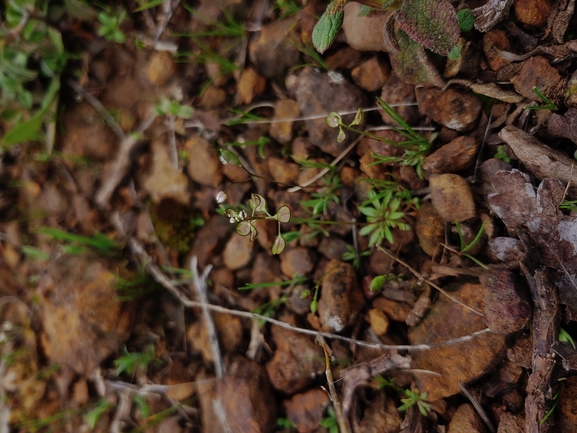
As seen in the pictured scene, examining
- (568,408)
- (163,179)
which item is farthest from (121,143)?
(568,408)

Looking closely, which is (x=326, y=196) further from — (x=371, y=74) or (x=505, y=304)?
(x=505, y=304)

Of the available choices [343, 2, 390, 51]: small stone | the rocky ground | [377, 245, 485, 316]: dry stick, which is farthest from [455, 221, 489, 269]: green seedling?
[343, 2, 390, 51]: small stone

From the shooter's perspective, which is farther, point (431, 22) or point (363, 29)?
point (363, 29)

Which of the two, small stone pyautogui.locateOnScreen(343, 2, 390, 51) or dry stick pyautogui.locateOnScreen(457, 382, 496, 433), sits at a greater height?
small stone pyautogui.locateOnScreen(343, 2, 390, 51)

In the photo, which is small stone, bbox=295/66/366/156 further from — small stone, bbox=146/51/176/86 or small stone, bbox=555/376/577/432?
small stone, bbox=555/376/577/432

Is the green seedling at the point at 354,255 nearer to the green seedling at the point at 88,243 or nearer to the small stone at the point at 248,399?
the small stone at the point at 248,399

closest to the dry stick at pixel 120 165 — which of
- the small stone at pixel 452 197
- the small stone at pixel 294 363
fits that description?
the small stone at pixel 294 363

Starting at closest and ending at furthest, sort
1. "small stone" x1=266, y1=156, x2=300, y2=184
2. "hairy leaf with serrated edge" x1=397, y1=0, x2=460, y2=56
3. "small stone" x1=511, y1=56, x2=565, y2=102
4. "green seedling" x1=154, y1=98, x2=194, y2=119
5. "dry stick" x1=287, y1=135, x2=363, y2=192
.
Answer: "hairy leaf with serrated edge" x1=397, y1=0, x2=460, y2=56 → "small stone" x1=511, y1=56, x2=565, y2=102 → "dry stick" x1=287, y1=135, x2=363, y2=192 → "small stone" x1=266, y1=156, x2=300, y2=184 → "green seedling" x1=154, y1=98, x2=194, y2=119
